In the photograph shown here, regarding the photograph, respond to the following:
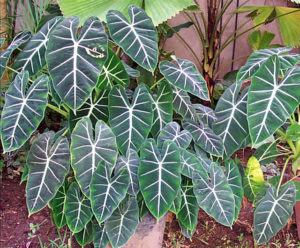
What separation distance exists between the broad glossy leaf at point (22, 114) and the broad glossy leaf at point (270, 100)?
2.63ft

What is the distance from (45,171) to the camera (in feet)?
5.09

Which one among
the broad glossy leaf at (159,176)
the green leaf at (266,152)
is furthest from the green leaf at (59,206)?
the green leaf at (266,152)

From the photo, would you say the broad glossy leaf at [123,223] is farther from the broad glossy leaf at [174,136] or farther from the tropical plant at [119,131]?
the broad glossy leaf at [174,136]

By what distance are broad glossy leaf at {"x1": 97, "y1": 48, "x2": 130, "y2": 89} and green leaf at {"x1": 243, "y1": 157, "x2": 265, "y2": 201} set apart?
68 centimetres

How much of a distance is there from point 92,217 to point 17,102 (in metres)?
0.60

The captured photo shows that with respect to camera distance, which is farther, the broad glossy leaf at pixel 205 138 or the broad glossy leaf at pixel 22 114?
the broad glossy leaf at pixel 205 138

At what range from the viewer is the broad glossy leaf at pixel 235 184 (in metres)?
1.68

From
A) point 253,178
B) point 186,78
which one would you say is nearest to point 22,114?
point 186,78

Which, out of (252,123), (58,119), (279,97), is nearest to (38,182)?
(252,123)

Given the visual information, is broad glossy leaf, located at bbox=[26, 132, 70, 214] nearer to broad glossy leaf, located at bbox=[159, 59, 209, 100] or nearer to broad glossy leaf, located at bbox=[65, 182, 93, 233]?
broad glossy leaf, located at bbox=[65, 182, 93, 233]

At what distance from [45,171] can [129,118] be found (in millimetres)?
401

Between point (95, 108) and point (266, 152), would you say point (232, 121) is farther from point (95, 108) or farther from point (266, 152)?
point (95, 108)

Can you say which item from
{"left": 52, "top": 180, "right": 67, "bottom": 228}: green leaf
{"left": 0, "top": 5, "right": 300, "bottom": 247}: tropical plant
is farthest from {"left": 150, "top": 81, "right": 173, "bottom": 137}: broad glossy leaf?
{"left": 52, "top": 180, "right": 67, "bottom": 228}: green leaf

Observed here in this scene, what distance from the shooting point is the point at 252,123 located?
58.7 inches
